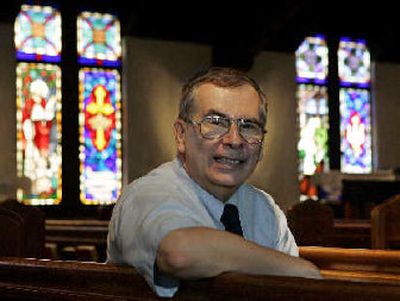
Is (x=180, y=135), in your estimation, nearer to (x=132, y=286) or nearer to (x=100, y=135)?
(x=132, y=286)

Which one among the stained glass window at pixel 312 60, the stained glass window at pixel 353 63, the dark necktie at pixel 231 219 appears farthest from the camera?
the stained glass window at pixel 353 63

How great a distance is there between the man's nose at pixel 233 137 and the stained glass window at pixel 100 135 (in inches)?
332

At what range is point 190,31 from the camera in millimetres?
10727

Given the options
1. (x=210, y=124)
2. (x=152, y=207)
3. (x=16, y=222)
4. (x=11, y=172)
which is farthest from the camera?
(x=11, y=172)

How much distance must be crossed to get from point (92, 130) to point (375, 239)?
22.1ft

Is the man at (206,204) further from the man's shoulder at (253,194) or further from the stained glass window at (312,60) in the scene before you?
the stained glass window at (312,60)

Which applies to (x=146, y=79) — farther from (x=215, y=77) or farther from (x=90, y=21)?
(x=215, y=77)

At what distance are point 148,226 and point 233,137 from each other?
1.02 ft

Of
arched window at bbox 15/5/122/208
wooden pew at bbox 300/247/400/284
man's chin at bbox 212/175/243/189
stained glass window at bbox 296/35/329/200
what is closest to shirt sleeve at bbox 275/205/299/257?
wooden pew at bbox 300/247/400/284

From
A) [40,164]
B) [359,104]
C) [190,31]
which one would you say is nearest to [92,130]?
[40,164]

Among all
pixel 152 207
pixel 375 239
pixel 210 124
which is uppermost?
pixel 210 124

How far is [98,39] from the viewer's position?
34.2ft

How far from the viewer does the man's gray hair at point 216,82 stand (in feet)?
5.79

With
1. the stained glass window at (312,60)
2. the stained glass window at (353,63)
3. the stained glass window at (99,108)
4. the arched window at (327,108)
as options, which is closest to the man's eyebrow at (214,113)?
the stained glass window at (99,108)
